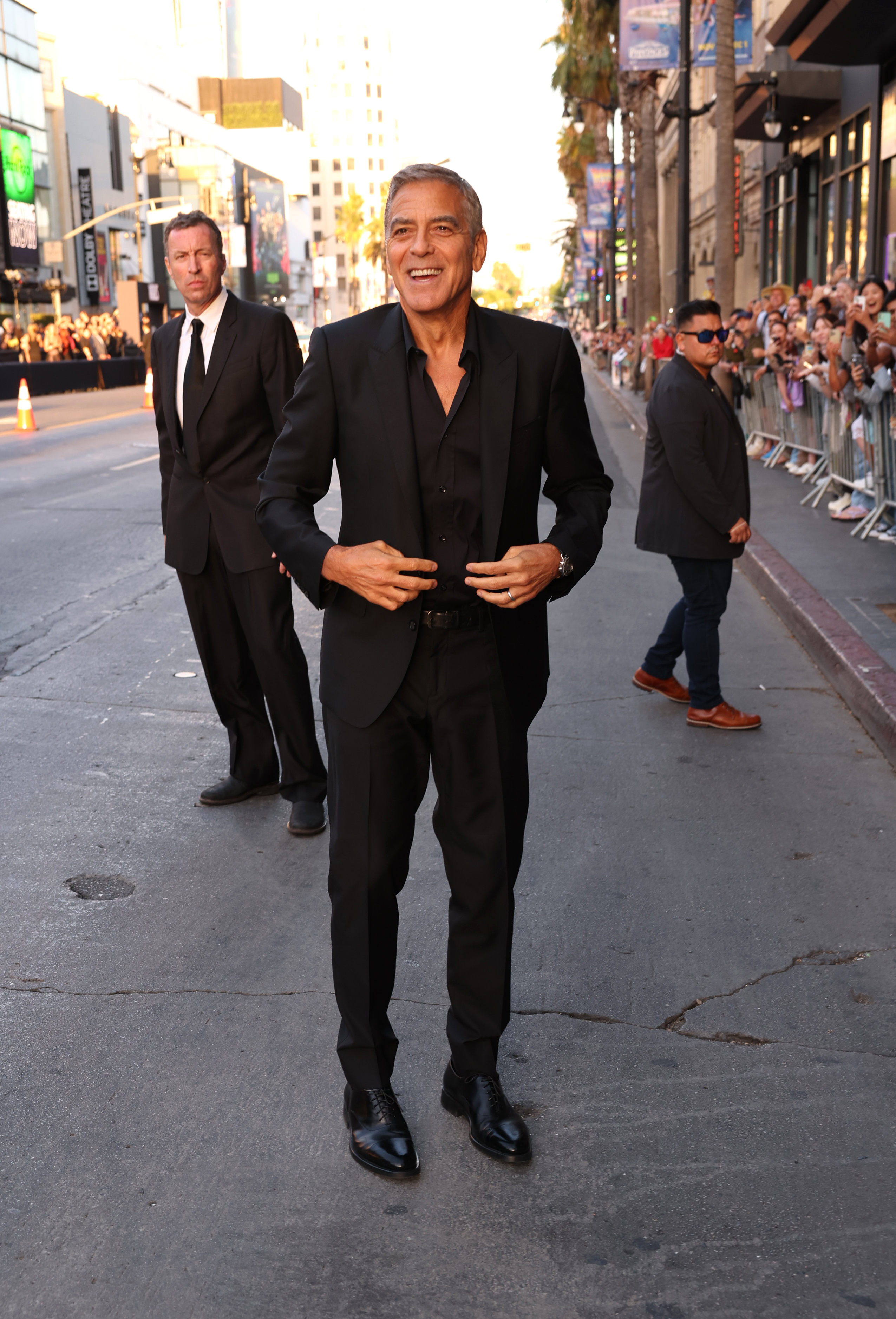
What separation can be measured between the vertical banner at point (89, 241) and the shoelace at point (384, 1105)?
76166mm

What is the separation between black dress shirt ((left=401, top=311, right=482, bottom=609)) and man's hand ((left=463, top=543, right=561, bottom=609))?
0.09 meters

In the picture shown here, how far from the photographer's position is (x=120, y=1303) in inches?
104

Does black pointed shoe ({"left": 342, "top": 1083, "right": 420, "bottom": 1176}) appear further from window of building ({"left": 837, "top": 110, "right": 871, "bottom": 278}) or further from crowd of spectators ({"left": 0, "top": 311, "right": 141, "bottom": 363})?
crowd of spectators ({"left": 0, "top": 311, "right": 141, "bottom": 363})

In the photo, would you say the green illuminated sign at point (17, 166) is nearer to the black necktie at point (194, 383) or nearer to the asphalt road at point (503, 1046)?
the asphalt road at point (503, 1046)

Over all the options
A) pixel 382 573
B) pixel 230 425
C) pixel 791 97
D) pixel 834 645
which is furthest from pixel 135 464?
pixel 382 573

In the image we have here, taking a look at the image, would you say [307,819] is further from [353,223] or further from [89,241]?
[353,223]

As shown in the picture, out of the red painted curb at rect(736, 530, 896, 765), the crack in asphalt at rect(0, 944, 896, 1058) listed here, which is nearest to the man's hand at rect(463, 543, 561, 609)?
the crack in asphalt at rect(0, 944, 896, 1058)

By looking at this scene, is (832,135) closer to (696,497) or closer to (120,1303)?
(696,497)

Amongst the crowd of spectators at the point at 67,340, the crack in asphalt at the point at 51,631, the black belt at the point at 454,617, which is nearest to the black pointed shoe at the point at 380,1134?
the black belt at the point at 454,617

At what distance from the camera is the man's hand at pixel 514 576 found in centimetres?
281

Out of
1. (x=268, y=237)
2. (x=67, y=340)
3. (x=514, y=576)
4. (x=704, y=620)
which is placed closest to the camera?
(x=514, y=576)

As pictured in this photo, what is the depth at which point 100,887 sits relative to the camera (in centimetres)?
477

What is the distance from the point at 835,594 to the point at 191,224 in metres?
5.74

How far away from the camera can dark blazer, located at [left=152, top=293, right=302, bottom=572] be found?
5.07 metres
